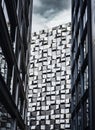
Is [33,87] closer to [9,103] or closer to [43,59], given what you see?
[43,59]

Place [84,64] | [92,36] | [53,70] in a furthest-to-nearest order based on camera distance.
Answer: [53,70] → [84,64] → [92,36]

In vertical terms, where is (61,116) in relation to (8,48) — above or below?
below

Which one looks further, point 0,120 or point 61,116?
point 61,116

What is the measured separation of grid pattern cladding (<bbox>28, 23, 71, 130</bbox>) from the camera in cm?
8075

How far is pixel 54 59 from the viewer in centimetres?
8731

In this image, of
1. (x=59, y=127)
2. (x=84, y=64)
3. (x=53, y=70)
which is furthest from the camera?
(x=53, y=70)

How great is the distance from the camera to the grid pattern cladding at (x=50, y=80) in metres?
80.8

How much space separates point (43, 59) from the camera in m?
89.8

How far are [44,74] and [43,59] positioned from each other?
476 centimetres

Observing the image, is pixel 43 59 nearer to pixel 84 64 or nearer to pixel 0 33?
pixel 84 64

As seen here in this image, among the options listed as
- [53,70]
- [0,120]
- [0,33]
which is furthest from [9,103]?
[53,70]

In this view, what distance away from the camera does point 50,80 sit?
3359 inches

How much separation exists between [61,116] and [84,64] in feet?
149

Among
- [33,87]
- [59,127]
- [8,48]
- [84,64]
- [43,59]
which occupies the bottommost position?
[59,127]
